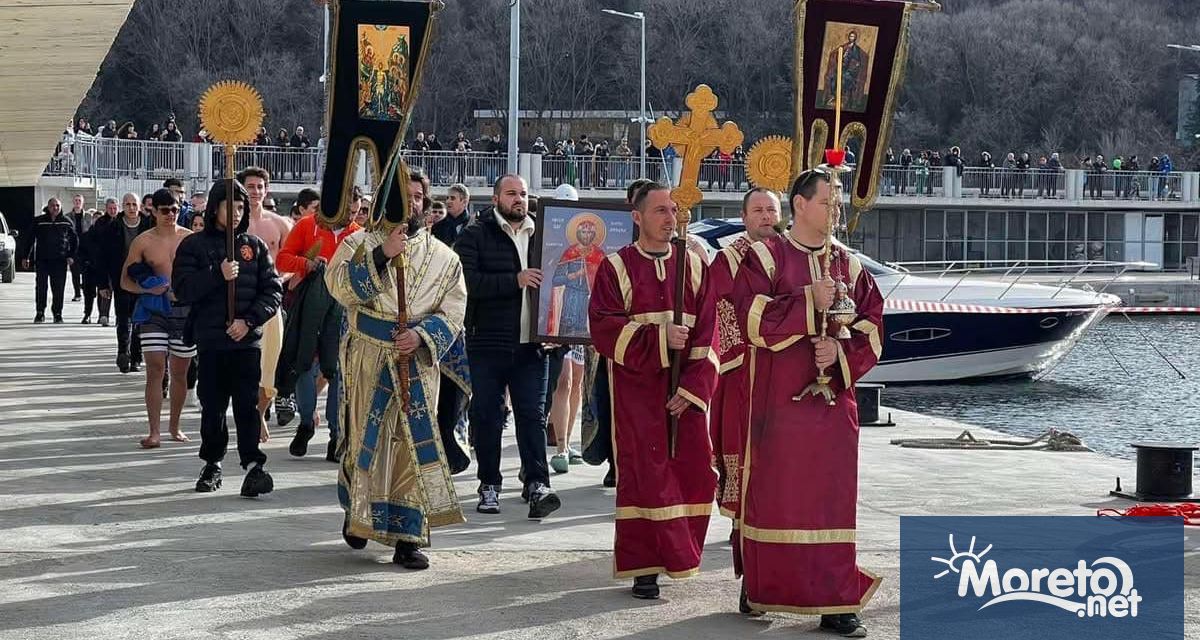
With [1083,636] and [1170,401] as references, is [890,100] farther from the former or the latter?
[1170,401]

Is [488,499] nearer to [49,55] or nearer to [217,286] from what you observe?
[217,286]

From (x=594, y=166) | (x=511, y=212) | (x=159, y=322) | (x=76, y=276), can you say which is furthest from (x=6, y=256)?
(x=511, y=212)

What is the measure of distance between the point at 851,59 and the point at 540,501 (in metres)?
2.93

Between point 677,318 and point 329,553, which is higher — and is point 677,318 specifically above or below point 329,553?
above

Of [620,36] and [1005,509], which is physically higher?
[620,36]

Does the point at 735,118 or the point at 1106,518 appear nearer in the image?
the point at 1106,518

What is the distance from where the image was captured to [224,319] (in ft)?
33.1

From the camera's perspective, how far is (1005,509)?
10641 mm

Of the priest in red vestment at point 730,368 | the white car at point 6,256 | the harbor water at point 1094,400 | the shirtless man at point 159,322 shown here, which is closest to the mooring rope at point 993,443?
the harbor water at point 1094,400

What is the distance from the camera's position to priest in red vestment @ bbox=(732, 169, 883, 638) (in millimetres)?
6977

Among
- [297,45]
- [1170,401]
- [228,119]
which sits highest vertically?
[297,45]

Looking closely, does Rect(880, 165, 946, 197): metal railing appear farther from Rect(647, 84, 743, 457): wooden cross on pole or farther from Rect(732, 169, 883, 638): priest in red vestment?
Rect(732, 169, 883, 638): priest in red vestment

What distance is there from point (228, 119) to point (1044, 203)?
52781 mm

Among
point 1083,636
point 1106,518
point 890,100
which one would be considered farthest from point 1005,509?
point 1083,636
